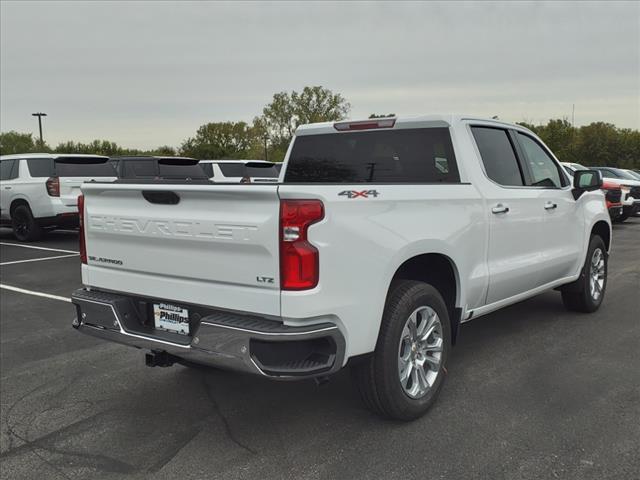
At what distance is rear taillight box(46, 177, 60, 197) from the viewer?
12.7 metres

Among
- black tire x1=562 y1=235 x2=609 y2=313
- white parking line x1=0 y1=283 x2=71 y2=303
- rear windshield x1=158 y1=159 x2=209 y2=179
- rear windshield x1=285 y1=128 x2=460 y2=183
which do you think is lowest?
white parking line x1=0 y1=283 x2=71 y2=303

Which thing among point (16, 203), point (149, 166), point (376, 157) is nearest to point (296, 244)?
point (376, 157)

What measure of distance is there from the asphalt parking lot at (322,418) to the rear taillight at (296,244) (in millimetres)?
1009

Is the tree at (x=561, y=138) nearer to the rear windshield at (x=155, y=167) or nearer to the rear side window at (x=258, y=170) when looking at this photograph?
the rear side window at (x=258, y=170)

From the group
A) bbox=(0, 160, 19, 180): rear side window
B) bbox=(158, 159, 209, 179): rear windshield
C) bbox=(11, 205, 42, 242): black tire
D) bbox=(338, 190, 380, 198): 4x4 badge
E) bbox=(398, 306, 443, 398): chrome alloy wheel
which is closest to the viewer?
bbox=(338, 190, 380, 198): 4x4 badge

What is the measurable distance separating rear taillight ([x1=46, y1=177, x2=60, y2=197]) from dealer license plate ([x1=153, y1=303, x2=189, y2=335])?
10.3 meters

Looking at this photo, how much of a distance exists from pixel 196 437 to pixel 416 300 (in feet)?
4.95

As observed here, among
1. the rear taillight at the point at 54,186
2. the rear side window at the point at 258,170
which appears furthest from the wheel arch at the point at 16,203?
the rear side window at the point at 258,170

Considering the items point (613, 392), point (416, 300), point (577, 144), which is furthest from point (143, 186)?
point (577, 144)

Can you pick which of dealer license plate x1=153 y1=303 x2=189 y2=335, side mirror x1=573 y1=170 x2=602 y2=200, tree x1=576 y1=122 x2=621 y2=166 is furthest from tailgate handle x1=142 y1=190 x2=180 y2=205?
tree x1=576 y1=122 x2=621 y2=166

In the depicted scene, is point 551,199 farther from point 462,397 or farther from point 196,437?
point 196,437

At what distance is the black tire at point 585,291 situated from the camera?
5.97m

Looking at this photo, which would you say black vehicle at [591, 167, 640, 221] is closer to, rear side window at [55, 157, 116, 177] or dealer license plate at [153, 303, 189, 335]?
rear side window at [55, 157, 116, 177]

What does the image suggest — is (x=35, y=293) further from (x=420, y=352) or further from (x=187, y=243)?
(x=420, y=352)
